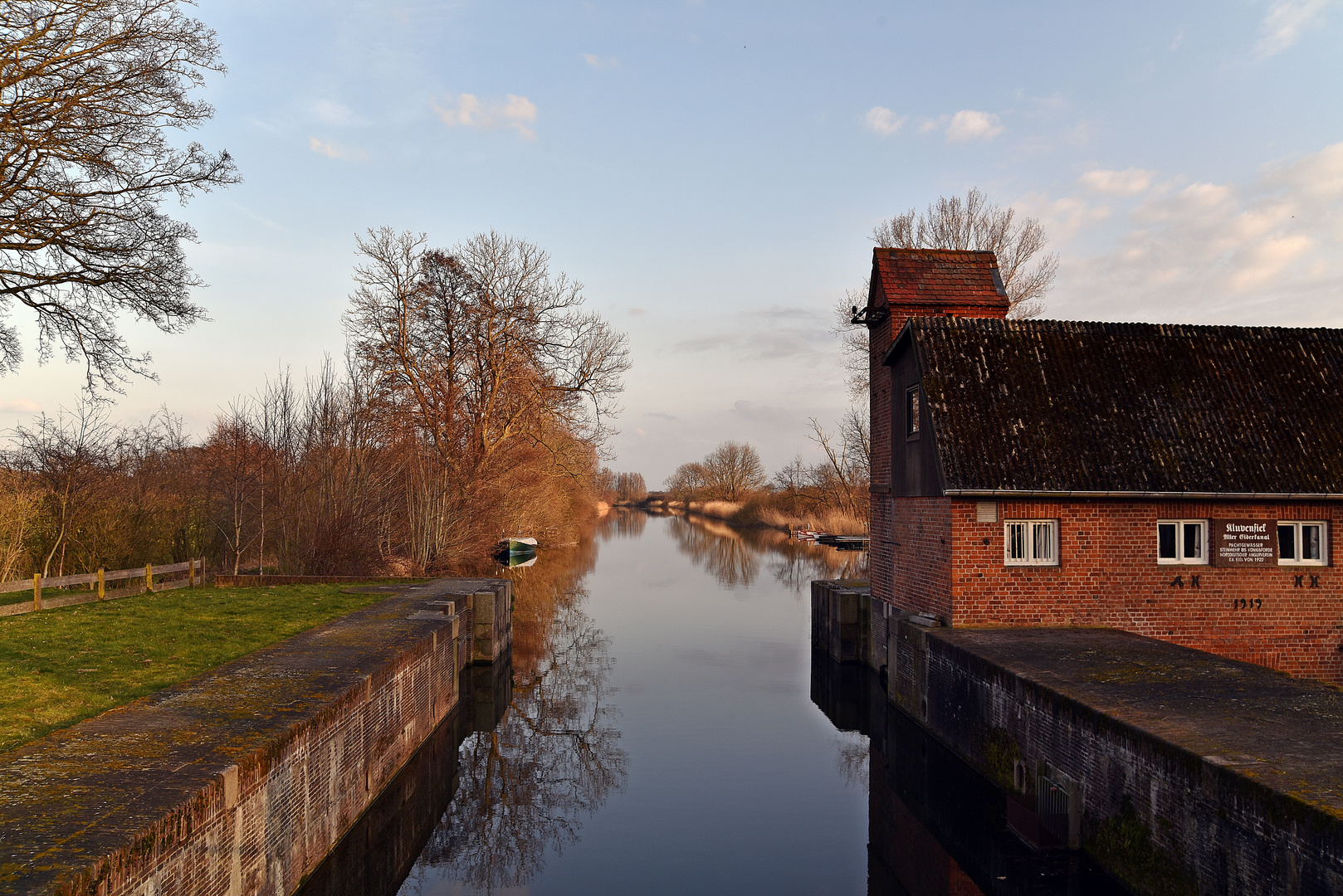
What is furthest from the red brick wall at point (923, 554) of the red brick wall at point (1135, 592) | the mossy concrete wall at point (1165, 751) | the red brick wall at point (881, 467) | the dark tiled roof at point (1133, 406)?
the mossy concrete wall at point (1165, 751)

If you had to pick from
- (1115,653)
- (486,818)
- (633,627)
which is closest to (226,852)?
(486,818)

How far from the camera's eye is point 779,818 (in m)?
10.3

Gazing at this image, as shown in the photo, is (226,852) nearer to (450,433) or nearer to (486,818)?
(486,818)

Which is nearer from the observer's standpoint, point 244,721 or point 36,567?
point 244,721

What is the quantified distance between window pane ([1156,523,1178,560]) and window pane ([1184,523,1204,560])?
0.19 m

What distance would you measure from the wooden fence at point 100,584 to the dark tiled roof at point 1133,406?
14.6 metres

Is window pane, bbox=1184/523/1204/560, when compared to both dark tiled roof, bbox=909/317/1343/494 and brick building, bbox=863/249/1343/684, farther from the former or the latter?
dark tiled roof, bbox=909/317/1343/494

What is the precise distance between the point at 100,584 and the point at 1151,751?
1704 cm

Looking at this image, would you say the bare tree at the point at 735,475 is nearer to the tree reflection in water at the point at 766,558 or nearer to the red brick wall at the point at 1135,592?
the tree reflection in water at the point at 766,558

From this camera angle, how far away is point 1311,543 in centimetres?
1323

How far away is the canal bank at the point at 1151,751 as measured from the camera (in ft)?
18.1

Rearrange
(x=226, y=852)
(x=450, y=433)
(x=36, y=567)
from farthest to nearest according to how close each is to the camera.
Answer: (x=450, y=433) < (x=36, y=567) < (x=226, y=852)

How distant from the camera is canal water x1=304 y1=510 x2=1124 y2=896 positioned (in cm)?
860

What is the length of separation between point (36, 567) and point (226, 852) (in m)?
15.5
